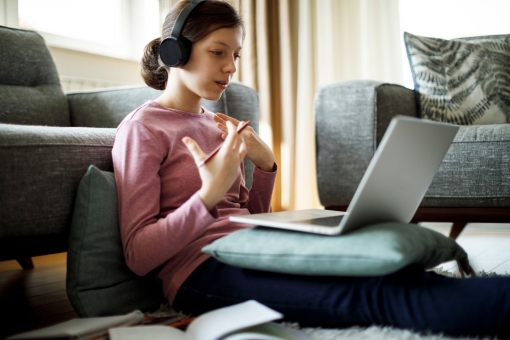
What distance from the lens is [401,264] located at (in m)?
0.74

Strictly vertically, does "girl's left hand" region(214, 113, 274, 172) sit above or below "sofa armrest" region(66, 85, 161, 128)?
below

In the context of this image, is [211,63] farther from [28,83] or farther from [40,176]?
[28,83]

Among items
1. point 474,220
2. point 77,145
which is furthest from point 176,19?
point 474,220

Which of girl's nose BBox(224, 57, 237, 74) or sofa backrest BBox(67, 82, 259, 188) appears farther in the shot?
sofa backrest BBox(67, 82, 259, 188)

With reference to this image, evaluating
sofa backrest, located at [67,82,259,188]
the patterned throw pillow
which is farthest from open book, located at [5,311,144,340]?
the patterned throw pillow

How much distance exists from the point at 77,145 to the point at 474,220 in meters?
1.20

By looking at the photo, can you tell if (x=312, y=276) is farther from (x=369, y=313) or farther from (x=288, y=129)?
(x=288, y=129)

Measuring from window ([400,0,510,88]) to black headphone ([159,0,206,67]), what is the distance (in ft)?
6.45

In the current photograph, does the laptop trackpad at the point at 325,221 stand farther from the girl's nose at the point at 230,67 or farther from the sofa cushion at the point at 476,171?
the sofa cushion at the point at 476,171

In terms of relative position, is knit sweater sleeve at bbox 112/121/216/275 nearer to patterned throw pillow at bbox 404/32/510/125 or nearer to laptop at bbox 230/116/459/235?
laptop at bbox 230/116/459/235

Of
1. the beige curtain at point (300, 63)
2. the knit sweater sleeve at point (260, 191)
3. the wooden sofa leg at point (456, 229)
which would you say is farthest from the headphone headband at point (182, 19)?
the beige curtain at point (300, 63)

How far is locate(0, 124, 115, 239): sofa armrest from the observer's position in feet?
2.89

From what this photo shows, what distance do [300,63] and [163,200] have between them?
1993mm

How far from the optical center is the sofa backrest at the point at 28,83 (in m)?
1.49
